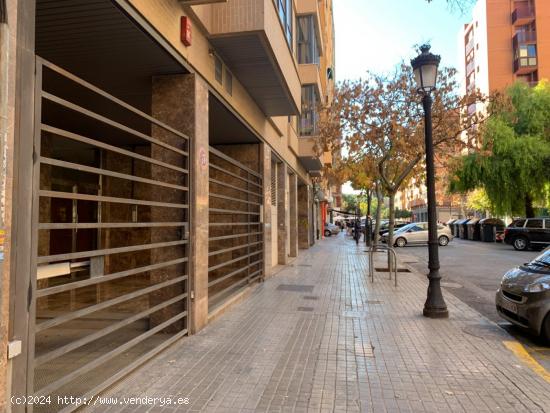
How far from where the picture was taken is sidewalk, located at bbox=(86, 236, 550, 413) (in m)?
3.62

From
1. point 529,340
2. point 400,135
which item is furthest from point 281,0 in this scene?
point 529,340

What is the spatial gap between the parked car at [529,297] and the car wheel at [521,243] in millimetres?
16774

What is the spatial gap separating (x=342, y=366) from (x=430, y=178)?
13.3ft

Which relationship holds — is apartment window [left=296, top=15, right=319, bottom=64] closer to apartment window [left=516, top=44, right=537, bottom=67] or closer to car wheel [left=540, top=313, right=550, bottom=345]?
car wheel [left=540, top=313, right=550, bottom=345]

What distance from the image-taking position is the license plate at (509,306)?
569 cm

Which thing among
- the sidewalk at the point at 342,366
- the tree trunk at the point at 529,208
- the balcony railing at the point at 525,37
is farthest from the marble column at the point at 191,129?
the balcony railing at the point at 525,37

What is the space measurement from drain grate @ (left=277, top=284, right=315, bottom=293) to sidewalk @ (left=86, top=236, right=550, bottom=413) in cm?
179

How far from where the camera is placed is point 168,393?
147 inches

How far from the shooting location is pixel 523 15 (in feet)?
144

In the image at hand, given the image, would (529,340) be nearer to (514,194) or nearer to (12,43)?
(12,43)

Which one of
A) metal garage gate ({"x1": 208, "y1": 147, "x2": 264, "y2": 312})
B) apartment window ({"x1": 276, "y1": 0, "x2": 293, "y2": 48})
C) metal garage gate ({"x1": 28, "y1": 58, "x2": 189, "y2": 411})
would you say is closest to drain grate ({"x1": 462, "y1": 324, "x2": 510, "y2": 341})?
metal garage gate ({"x1": 28, "y1": 58, "x2": 189, "y2": 411})

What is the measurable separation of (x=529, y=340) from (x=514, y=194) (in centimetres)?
2301

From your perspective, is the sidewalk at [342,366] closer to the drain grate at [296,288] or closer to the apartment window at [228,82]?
the drain grate at [296,288]

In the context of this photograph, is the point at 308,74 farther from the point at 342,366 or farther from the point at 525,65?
the point at 525,65
